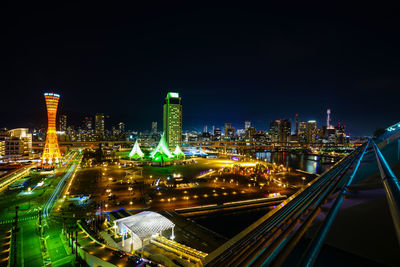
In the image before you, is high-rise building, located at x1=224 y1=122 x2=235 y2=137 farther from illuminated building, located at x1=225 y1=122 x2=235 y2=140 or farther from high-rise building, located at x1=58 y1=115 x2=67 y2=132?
high-rise building, located at x1=58 y1=115 x2=67 y2=132

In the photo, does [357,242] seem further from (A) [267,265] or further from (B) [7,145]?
(B) [7,145]

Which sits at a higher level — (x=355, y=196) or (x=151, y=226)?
(x=355, y=196)

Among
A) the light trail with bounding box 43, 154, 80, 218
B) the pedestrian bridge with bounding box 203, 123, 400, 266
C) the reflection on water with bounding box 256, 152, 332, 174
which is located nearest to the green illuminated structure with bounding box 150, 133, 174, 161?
the light trail with bounding box 43, 154, 80, 218

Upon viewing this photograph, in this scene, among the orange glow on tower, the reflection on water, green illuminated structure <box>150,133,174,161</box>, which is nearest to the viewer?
the orange glow on tower

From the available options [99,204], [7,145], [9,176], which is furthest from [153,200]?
[7,145]

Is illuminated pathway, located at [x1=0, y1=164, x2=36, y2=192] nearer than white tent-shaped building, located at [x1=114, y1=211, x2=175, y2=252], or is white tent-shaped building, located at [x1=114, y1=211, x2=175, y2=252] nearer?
white tent-shaped building, located at [x1=114, y1=211, x2=175, y2=252]

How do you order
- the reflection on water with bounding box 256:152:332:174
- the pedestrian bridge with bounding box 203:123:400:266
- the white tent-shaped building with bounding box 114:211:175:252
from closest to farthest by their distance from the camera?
1. the pedestrian bridge with bounding box 203:123:400:266
2. the white tent-shaped building with bounding box 114:211:175:252
3. the reflection on water with bounding box 256:152:332:174

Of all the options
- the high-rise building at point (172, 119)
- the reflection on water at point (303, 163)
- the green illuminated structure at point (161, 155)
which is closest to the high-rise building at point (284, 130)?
the reflection on water at point (303, 163)
